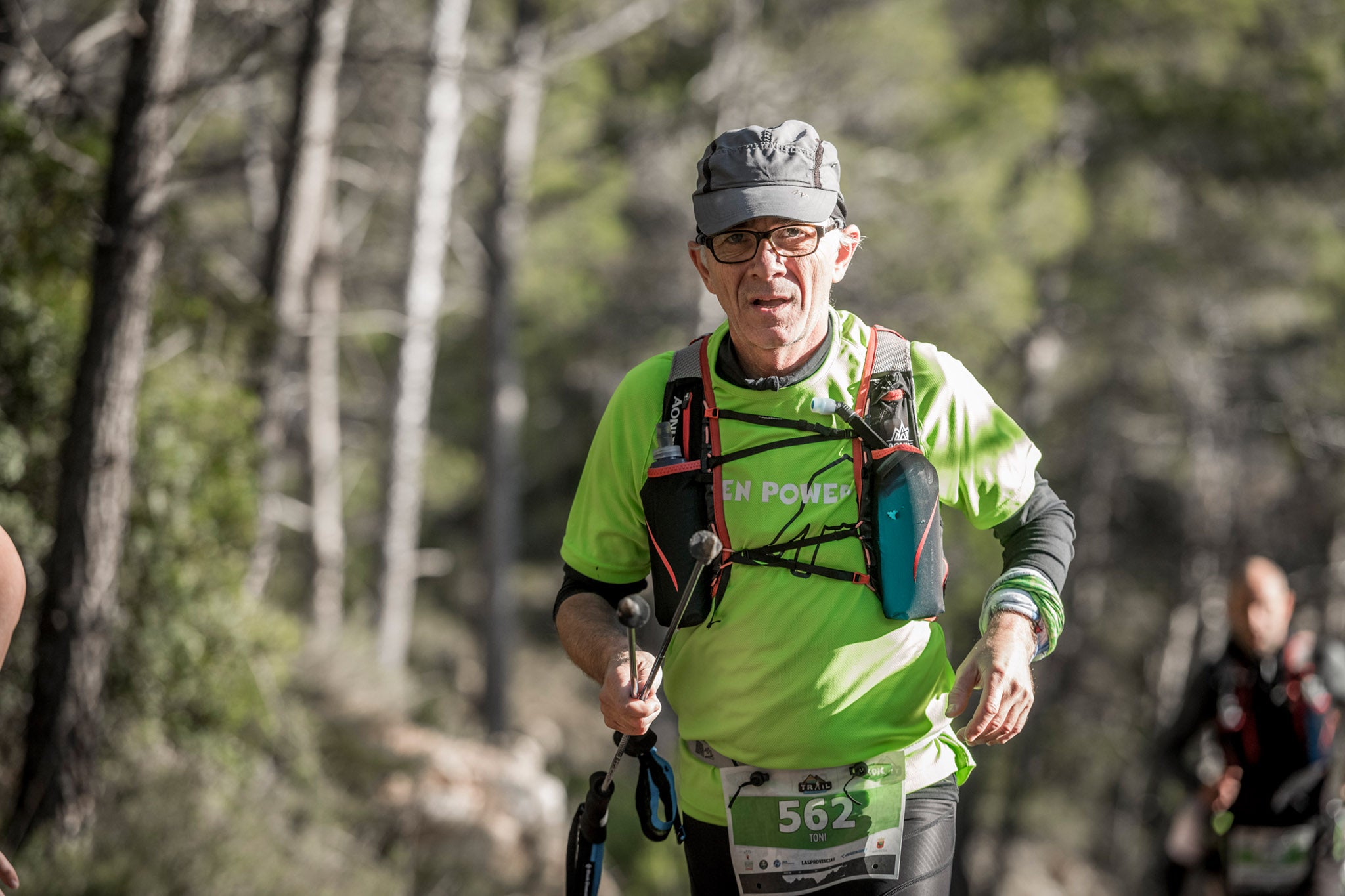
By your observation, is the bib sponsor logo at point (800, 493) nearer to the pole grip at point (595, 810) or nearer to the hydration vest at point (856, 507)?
the hydration vest at point (856, 507)

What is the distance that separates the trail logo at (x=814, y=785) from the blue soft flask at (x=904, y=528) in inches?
12.9

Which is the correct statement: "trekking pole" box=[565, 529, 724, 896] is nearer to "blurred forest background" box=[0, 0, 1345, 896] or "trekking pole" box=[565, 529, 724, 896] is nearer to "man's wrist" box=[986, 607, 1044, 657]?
"man's wrist" box=[986, 607, 1044, 657]

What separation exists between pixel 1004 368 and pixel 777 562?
604 inches

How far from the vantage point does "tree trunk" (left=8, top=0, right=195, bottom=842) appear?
16.3ft

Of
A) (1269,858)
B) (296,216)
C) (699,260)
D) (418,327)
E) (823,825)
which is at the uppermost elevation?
(296,216)

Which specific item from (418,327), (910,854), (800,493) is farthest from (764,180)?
(418,327)

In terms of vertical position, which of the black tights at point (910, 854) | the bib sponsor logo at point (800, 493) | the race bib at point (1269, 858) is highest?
the bib sponsor logo at point (800, 493)

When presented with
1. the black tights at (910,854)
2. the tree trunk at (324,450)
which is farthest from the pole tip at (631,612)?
the tree trunk at (324,450)

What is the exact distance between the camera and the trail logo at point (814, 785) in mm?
2330

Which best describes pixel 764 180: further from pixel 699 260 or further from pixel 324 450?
pixel 324 450

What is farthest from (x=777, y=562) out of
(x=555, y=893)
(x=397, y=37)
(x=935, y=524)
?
(x=397, y=37)

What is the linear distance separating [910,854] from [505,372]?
1130 cm

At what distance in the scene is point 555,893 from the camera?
24.7 feet

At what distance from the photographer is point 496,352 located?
13258 millimetres
